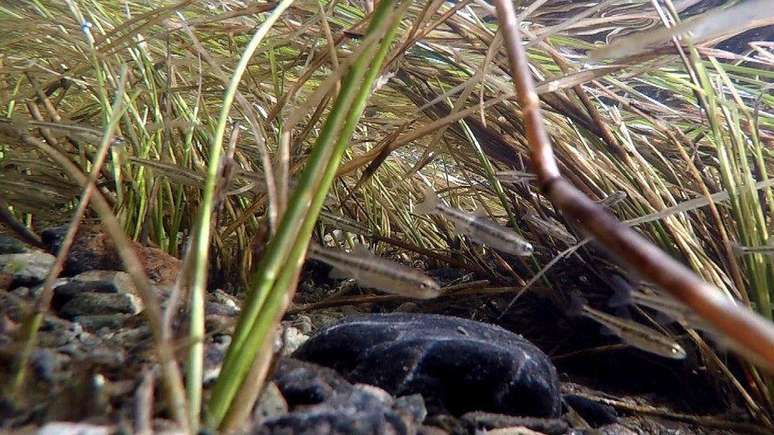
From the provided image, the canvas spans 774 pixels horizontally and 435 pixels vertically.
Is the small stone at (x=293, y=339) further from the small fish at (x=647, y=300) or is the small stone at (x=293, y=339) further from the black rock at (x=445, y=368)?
the small fish at (x=647, y=300)

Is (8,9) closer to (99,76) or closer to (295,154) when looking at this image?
(99,76)

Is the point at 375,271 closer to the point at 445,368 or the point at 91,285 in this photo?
the point at 445,368

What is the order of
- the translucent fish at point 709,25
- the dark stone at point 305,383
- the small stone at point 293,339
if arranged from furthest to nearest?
the small stone at point 293,339 → the dark stone at point 305,383 → the translucent fish at point 709,25

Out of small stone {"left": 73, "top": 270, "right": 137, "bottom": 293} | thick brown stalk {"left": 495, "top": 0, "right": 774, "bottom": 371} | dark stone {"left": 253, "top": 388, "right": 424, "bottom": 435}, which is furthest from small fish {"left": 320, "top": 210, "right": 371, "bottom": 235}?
thick brown stalk {"left": 495, "top": 0, "right": 774, "bottom": 371}

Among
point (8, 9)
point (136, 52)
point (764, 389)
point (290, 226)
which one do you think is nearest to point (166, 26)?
point (136, 52)

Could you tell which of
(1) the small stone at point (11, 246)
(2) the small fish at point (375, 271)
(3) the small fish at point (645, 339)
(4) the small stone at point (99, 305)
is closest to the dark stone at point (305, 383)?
(2) the small fish at point (375, 271)

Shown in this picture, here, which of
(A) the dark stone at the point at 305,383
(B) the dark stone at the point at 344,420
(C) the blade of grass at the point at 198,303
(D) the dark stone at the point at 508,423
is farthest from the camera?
(D) the dark stone at the point at 508,423

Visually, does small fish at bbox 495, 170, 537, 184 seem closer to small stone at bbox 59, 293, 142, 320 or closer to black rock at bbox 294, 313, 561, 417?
black rock at bbox 294, 313, 561, 417
